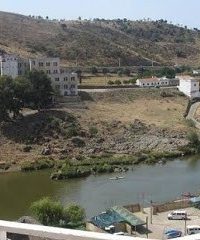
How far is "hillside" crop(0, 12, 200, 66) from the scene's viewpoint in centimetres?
6036

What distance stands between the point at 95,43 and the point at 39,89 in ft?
98.5

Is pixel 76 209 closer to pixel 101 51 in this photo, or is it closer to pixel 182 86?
pixel 182 86

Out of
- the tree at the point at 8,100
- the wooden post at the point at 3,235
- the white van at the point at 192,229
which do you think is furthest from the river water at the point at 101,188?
the wooden post at the point at 3,235

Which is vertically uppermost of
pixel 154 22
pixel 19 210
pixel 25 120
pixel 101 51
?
pixel 154 22

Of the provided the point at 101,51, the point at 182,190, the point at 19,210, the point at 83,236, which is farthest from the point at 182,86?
the point at 83,236

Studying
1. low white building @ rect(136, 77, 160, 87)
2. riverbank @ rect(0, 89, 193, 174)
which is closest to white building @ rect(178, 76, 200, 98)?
low white building @ rect(136, 77, 160, 87)

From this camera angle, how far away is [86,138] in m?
34.6

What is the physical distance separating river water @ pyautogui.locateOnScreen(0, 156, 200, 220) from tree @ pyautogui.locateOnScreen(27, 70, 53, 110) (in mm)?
8460

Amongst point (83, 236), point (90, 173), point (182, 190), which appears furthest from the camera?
point (90, 173)

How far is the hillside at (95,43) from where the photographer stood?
60.4 meters

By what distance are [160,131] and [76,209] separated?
17.7 m

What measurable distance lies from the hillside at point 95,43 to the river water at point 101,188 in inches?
1095

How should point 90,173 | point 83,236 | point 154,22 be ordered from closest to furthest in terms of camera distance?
point 83,236 < point 90,173 < point 154,22

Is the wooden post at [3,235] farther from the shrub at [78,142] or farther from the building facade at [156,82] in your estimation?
the building facade at [156,82]
